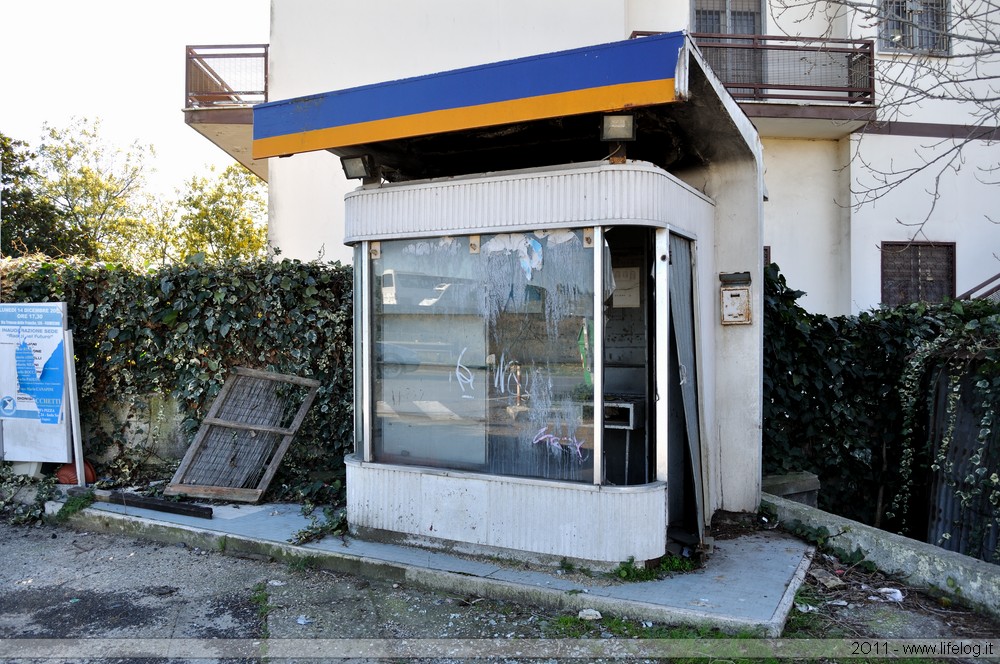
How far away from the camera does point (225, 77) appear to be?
40.4 feet

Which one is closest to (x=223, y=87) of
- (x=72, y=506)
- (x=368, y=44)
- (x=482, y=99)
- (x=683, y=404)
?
(x=368, y=44)

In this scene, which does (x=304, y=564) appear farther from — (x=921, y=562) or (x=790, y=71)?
(x=790, y=71)

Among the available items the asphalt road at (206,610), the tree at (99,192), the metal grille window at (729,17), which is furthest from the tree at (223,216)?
the asphalt road at (206,610)

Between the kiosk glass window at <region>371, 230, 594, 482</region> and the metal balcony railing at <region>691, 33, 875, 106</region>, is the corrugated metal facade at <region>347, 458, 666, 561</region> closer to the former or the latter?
the kiosk glass window at <region>371, 230, 594, 482</region>

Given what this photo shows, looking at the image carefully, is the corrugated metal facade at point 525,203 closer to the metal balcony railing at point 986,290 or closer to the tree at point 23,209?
the metal balcony railing at point 986,290

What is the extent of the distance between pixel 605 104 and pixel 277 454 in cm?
438

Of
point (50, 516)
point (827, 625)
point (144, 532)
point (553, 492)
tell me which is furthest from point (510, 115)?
point (50, 516)

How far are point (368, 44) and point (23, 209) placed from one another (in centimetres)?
1080

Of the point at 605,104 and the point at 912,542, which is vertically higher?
the point at 605,104

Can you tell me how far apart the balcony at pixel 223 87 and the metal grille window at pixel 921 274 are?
11085mm

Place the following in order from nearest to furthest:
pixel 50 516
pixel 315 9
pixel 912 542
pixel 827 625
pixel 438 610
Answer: pixel 827 625 → pixel 438 610 → pixel 912 542 → pixel 50 516 → pixel 315 9

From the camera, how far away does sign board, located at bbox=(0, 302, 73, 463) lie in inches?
269

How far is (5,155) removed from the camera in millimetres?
16859

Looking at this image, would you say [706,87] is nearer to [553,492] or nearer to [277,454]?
[553,492]
